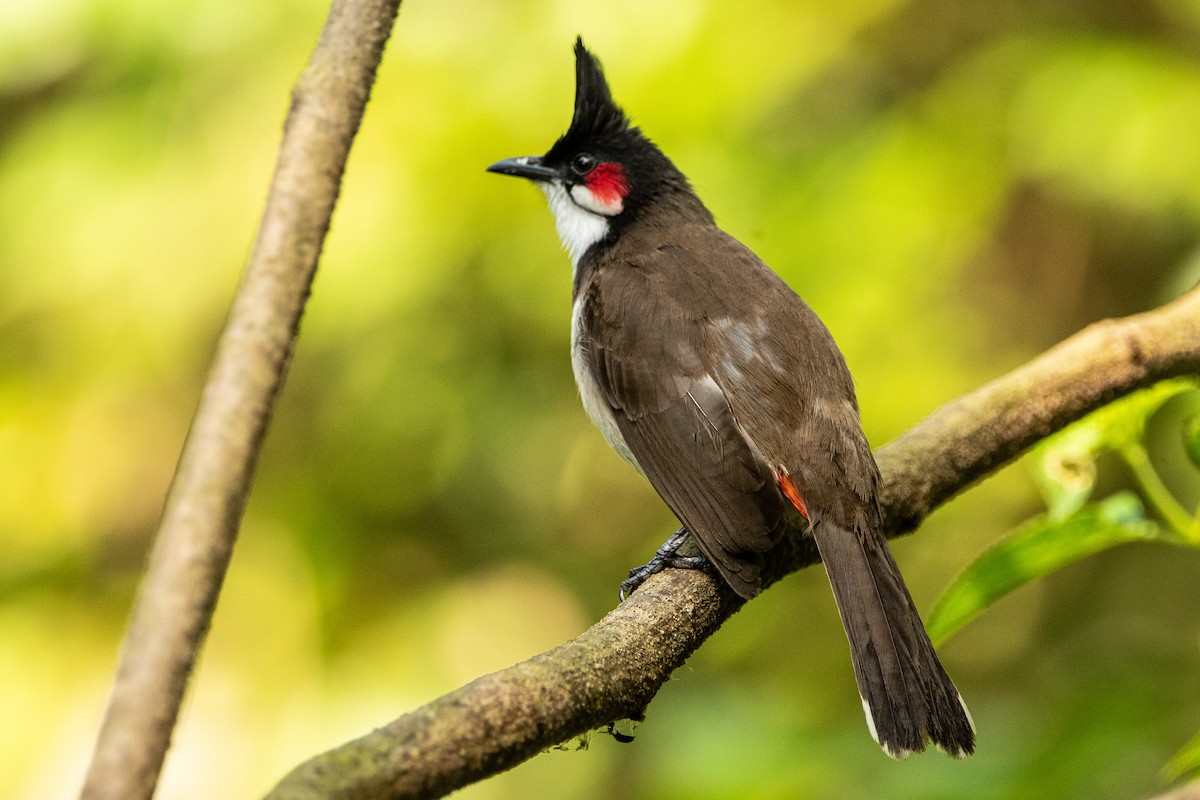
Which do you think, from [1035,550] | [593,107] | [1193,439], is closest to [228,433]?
[1035,550]

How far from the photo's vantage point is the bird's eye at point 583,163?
3.60 m

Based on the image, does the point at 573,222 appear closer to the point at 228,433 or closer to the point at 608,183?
the point at 608,183

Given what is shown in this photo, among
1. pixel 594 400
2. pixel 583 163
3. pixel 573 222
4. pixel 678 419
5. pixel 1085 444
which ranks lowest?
pixel 1085 444

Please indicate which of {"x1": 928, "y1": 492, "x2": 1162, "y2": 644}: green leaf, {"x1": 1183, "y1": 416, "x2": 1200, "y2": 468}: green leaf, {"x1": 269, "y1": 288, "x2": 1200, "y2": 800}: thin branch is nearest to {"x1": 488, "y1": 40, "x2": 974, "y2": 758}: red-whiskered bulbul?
{"x1": 269, "y1": 288, "x2": 1200, "y2": 800}: thin branch

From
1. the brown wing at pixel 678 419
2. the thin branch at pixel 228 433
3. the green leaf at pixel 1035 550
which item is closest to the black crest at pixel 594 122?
the brown wing at pixel 678 419

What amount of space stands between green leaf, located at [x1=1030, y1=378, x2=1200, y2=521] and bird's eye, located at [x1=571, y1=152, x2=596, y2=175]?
62.5 inches

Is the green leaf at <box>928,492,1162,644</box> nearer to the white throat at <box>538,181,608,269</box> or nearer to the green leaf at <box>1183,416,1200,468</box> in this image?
the green leaf at <box>1183,416,1200,468</box>

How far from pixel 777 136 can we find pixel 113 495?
8.26ft

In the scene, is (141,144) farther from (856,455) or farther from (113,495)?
(856,455)

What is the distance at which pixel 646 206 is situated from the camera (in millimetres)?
3518

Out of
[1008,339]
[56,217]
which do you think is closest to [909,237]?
[1008,339]

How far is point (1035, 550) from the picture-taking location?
201 centimetres

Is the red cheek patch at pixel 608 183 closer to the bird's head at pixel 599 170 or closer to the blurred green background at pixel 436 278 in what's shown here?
the bird's head at pixel 599 170

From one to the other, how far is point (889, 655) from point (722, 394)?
711mm
